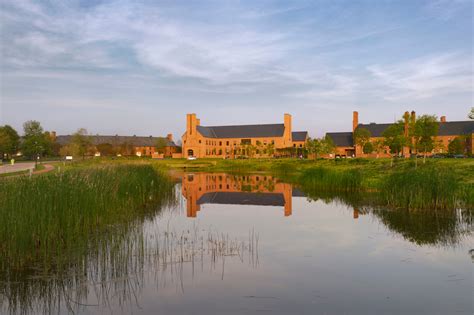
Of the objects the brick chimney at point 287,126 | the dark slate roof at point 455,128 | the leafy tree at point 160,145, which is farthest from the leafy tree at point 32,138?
the dark slate roof at point 455,128

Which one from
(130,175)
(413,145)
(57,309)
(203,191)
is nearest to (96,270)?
(57,309)

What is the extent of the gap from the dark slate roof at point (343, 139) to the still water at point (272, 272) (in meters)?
83.6

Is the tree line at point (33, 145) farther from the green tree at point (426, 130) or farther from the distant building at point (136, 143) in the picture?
the green tree at point (426, 130)

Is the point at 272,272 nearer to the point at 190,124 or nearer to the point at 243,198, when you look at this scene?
the point at 243,198

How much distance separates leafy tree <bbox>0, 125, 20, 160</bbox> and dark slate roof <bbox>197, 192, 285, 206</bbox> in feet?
189

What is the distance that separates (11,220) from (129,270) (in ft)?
9.31

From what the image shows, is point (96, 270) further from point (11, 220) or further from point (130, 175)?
point (130, 175)

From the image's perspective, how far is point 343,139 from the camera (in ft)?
318

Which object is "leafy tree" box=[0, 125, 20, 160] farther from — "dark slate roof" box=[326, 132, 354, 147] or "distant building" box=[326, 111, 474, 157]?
"dark slate roof" box=[326, 132, 354, 147]

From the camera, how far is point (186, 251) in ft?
31.2

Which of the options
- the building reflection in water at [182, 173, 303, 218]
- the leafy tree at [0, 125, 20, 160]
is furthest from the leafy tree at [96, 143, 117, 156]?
the building reflection in water at [182, 173, 303, 218]

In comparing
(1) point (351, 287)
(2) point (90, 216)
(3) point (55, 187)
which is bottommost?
(1) point (351, 287)

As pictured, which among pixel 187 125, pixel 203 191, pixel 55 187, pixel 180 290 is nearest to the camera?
pixel 180 290

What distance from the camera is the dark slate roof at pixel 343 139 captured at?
94938 mm
